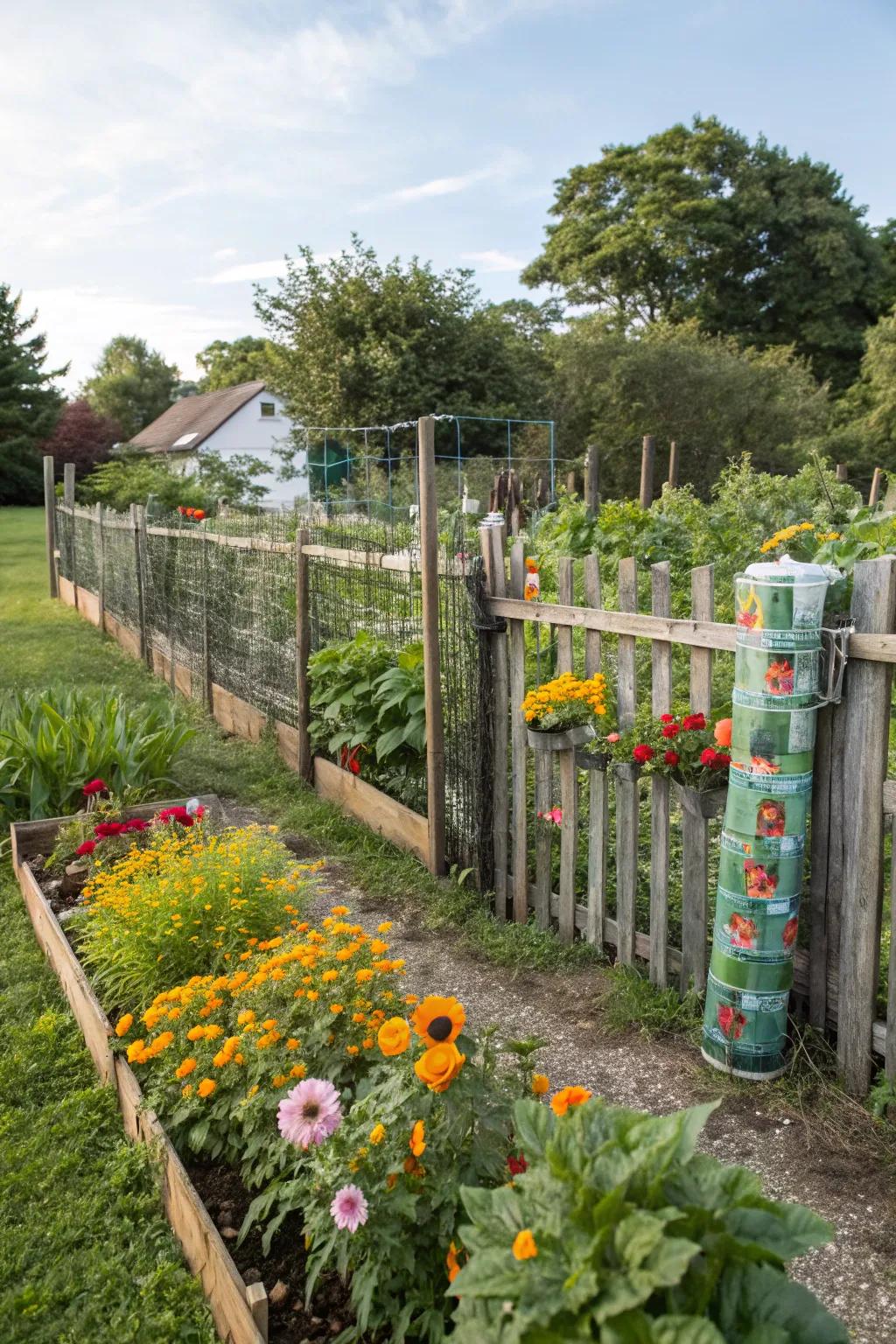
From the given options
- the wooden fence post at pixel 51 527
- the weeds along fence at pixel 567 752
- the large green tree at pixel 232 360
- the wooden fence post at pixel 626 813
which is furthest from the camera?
the large green tree at pixel 232 360

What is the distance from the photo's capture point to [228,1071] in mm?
2498

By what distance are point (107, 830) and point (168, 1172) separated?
2.10 meters

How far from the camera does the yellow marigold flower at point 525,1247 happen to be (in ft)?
4.33

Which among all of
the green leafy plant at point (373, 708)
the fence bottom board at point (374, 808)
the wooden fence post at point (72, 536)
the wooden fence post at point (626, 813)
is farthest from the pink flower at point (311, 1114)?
the wooden fence post at point (72, 536)

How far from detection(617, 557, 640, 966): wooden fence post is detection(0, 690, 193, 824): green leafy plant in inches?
111

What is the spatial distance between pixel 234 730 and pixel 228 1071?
17.4 feet

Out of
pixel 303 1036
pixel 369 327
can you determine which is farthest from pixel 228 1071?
pixel 369 327

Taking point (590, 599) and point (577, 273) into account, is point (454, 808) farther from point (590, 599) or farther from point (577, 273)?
point (577, 273)

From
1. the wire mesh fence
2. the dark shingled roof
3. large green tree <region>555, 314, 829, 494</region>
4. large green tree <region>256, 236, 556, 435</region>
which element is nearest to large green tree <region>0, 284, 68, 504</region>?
the dark shingled roof

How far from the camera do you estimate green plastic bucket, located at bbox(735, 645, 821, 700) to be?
9.06ft

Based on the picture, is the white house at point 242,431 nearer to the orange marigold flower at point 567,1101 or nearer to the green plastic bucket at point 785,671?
the green plastic bucket at point 785,671

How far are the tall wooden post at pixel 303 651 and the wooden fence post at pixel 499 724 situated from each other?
2.14 m

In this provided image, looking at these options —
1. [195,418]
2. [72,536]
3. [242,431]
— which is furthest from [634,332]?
[72,536]

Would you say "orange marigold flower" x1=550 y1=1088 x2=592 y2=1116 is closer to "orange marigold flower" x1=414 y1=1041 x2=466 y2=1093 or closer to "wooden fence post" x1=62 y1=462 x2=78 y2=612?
"orange marigold flower" x1=414 y1=1041 x2=466 y2=1093
